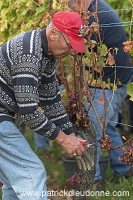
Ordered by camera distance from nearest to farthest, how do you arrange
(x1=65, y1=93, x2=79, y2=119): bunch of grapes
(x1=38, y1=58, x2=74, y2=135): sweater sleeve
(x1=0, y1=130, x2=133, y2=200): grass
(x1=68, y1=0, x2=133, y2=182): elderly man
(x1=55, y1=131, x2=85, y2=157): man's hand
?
(x1=55, y1=131, x2=85, y2=157): man's hand, (x1=38, y1=58, x2=74, y2=135): sweater sleeve, (x1=65, y1=93, x2=79, y2=119): bunch of grapes, (x1=0, y1=130, x2=133, y2=200): grass, (x1=68, y1=0, x2=133, y2=182): elderly man

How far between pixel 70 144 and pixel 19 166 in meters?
0.45

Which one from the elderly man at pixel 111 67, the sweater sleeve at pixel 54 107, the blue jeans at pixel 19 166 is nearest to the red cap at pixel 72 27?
the sweater sleeve at pixel 54 107

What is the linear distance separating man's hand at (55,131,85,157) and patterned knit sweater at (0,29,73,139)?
0.07m

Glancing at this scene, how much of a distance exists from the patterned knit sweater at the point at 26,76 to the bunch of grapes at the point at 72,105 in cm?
Result: 55

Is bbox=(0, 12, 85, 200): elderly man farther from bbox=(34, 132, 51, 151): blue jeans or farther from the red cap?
bbox=(34, 132, 51, 151): blue jeans

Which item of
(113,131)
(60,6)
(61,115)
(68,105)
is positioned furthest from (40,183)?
(113,131)

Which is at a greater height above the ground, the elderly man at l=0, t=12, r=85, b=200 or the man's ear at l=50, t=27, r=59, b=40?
the man's ear at l=50, t=27, r=59, b=40

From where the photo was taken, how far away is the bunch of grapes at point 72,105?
4487 mm

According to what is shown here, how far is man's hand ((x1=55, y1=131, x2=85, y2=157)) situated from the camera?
3.91 metres

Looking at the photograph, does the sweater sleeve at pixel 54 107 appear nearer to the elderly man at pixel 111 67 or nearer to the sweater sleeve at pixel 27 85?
the sweater sleeve at pixel 27 85

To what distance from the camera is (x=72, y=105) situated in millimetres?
4496

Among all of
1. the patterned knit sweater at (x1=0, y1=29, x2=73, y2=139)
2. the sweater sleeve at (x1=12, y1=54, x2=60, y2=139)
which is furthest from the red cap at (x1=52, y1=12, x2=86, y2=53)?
the sweater sleeve at (x1=12, y1=54, x2=60, y2=139)

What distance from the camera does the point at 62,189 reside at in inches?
222

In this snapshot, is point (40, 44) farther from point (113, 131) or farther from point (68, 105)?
point (113, 131)
